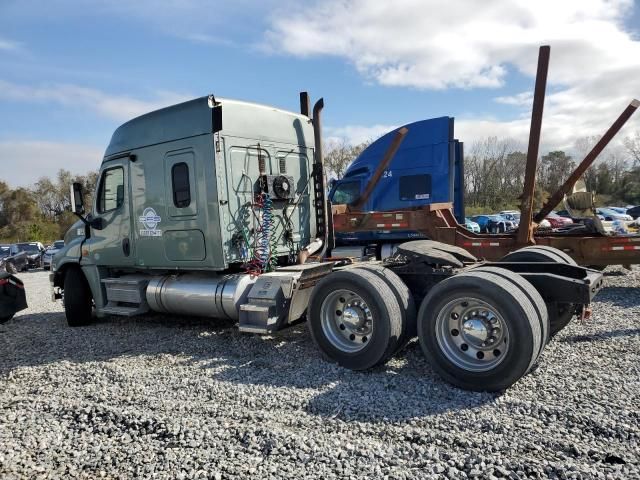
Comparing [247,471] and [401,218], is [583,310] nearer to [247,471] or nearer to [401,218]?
[247,471]

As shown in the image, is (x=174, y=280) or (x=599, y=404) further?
(x=174, y=280)

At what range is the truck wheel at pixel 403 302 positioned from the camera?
479cm

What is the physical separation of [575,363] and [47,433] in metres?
4.73

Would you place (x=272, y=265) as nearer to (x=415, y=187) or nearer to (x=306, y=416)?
→ (x=306, y=416)

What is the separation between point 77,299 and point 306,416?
566cm

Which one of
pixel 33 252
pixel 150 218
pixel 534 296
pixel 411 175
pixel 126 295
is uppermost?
pixel 411 175

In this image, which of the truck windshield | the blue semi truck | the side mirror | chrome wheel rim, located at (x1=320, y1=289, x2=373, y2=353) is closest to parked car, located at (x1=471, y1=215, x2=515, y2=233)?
the blue semi truck

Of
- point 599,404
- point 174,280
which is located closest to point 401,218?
point 174,280

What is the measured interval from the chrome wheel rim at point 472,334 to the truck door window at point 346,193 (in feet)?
26.4

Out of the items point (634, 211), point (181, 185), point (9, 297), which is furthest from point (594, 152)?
point (634, 211)

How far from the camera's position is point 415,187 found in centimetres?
1189

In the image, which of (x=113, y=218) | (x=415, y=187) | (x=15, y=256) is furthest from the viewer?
(x=15, y=256)

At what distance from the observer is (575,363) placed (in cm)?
474

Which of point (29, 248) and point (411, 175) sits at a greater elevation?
point (411, 175)
